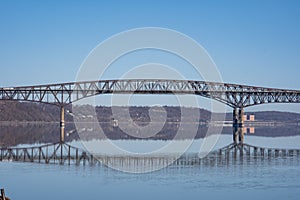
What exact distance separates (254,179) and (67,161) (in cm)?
1526

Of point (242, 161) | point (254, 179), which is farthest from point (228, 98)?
point (254, 179)

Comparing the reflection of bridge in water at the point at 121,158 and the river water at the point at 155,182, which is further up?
the reflection of bridge in water at the point at 121,158

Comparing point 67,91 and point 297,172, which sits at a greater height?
point 67,91

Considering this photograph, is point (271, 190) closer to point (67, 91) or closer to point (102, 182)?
point (102, 182)

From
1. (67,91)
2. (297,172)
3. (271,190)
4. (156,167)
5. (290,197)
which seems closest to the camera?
(290,197)

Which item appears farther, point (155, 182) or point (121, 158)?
point (121, 158)

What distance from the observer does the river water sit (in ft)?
83.4

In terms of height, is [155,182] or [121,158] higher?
[121,158]

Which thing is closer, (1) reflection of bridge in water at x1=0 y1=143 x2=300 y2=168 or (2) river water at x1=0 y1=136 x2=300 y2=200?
(2) river water at x1=0 y1=136 x2=300 y2=200

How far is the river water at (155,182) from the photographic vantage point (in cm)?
2542

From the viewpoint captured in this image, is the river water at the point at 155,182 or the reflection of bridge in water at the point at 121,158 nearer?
the river water at the point at 155,182

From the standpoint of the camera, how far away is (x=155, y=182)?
29.6 metres

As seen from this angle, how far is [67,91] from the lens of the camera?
136000 millimetres

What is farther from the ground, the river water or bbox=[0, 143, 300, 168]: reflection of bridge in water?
bbox=[0, 143, 300, 168]: reflection of bridge in water
